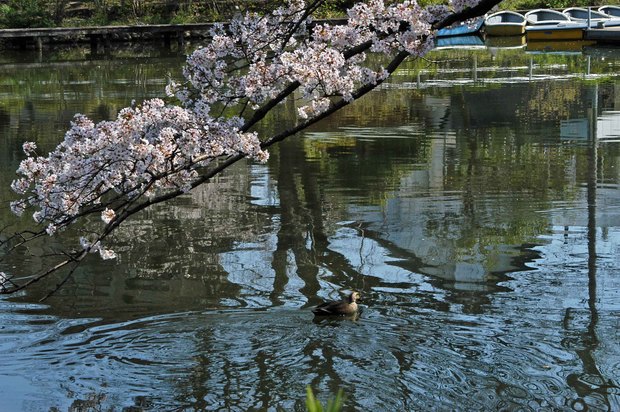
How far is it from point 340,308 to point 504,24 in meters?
36.1

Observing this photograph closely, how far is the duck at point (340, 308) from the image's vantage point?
8.32 m

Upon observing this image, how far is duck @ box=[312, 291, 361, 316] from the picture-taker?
8.32m

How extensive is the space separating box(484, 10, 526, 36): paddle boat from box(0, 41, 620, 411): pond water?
81.4 feet

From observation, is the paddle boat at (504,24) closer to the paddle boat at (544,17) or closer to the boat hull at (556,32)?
the paddle boat at (544,17)

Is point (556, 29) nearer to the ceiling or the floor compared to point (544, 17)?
nearer to the floor

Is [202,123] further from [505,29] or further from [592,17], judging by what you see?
[592,17]

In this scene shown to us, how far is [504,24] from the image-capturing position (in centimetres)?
4225

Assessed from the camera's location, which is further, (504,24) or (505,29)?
(505,29)

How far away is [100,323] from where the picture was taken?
29.0 feet

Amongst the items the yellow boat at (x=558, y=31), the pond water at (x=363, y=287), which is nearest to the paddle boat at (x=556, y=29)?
the yellow boat at (x=558, y=31)

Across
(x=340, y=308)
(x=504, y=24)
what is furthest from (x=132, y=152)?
(x=504, y=24)

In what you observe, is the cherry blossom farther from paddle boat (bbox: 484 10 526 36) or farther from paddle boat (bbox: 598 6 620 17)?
paddle boat (bbox: 598 6 620 17)

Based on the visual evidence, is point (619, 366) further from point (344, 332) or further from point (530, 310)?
point (344, 332)

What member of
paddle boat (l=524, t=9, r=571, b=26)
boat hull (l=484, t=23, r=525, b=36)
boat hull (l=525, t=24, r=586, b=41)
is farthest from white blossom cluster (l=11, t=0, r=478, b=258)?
boat hull (l=484, t=23, r=525, b=36)
